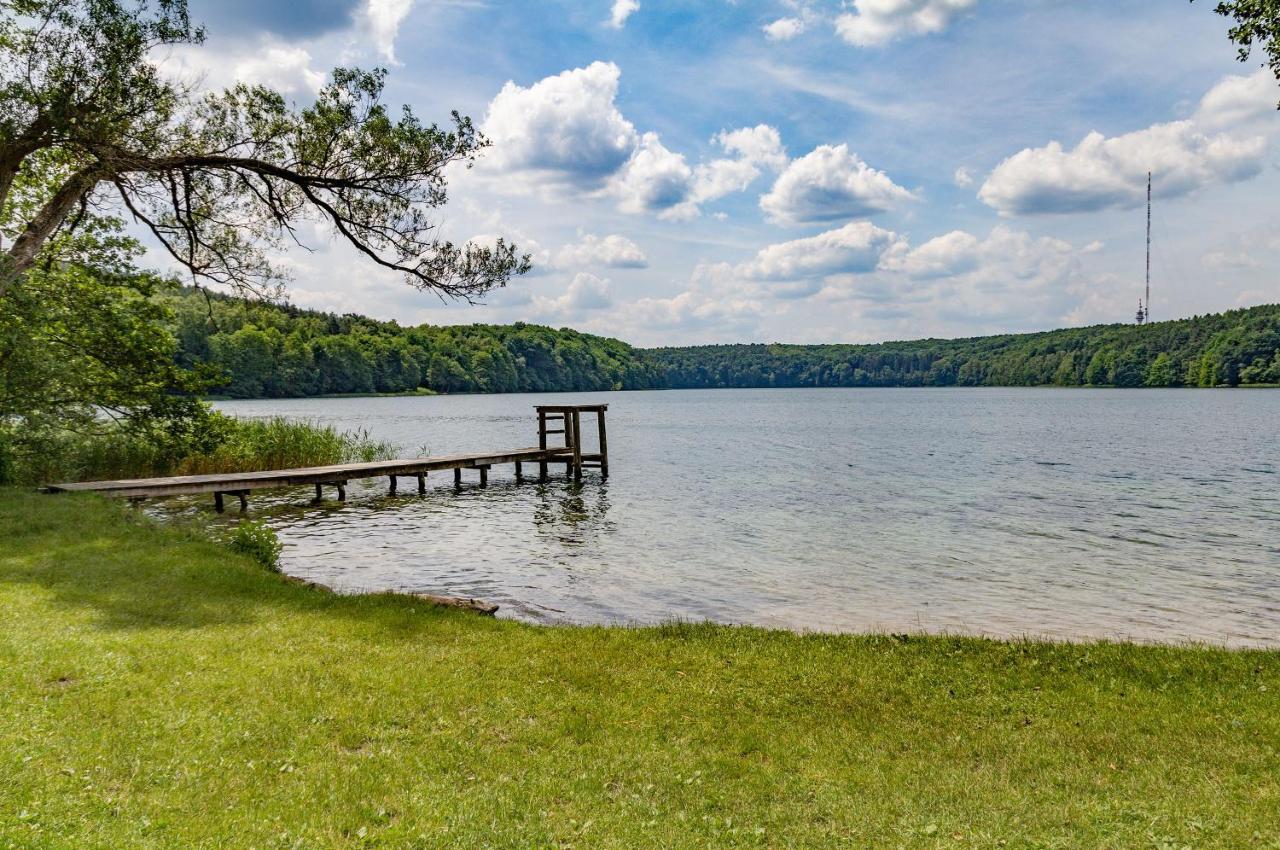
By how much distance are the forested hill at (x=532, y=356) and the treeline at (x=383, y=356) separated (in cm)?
23

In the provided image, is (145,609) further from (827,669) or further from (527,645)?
(827,669)

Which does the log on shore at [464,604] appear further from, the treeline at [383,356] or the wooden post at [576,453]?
the treeline at [383,356]

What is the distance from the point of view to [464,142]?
52.5 feet

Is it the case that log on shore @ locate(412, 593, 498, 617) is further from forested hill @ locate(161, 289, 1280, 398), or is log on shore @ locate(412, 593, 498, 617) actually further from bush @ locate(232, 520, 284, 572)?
forested hill @ locate(161, 289, 1280, 398)

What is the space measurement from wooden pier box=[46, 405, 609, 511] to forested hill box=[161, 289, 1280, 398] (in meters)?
63.3

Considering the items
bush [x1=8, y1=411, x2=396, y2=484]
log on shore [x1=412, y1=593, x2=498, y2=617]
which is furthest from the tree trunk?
log on shore [x1=412, y1=593, x2=498, y2=617]

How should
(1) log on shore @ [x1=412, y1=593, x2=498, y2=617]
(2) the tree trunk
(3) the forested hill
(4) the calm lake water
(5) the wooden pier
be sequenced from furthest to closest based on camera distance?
1. (3) the forested hill
2. (5) the wooden pier
3. (2) the tree trunk
4. (4) the calm lake water
5. (1) log on shore @ [x1=412, y1=593, x2=498, y2=617]

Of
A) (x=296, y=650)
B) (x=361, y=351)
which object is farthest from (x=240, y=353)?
(x=296, y=650)

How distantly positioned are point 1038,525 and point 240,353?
108122 millimetres

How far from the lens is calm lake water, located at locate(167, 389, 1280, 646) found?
13477mm

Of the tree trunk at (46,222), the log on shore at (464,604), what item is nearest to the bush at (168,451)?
the tree trunk at (46,222)

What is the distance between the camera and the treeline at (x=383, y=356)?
106 meters

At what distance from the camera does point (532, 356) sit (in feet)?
564

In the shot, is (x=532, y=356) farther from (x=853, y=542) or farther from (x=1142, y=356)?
(x=853, y=542)
